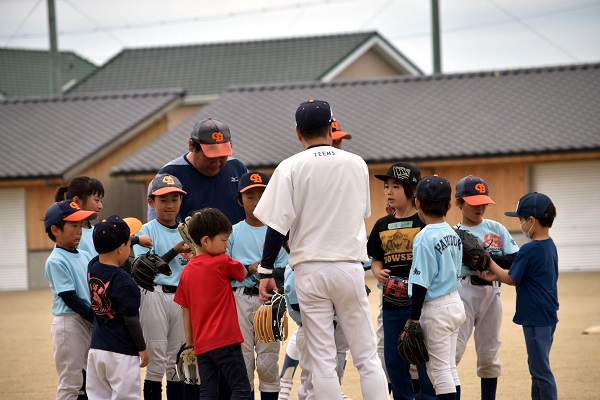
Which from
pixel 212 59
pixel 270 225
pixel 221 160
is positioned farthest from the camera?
pixel 212 59

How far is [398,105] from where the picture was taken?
27.6 meters

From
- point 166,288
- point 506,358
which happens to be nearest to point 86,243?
point 166,288

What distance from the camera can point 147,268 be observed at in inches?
270

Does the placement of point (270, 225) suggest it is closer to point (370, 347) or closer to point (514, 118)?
point (370, 347)

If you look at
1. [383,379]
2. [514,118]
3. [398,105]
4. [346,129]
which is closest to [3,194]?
[346,129]

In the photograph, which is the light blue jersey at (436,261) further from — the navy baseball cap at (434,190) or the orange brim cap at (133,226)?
the orange brim cap at (133,226)

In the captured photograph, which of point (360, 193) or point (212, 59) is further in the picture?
point (212, 59)

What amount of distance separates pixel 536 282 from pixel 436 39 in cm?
2385

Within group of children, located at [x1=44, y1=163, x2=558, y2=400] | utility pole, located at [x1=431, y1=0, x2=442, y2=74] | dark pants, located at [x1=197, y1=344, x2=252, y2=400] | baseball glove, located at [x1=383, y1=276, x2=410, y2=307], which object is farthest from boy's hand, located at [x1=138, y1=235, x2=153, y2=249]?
utility pole, located at [x1=431, y1=0, x2=442, y2=74]

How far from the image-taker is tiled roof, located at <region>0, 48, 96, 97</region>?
4300 centimetres

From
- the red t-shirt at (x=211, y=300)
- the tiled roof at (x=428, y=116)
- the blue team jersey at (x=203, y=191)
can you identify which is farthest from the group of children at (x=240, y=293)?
the tiled roof at (x=428, y=116)

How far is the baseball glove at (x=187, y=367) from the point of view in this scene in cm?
675

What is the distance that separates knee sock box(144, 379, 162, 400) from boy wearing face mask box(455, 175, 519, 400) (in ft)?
7.59

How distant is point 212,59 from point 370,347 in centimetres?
3270
